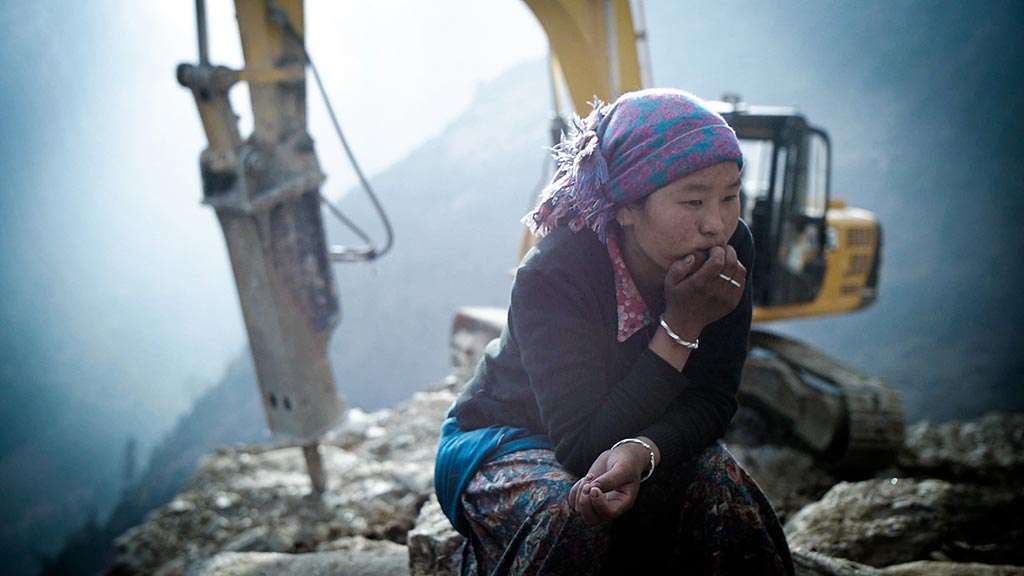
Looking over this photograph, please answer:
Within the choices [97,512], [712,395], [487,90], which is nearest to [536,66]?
[487,90]

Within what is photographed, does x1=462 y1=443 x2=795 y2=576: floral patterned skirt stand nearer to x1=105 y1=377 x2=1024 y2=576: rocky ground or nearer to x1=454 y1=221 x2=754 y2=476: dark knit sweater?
x1=454 y1=221 x2=754 y2=476: dark knit sweater

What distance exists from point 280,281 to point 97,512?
1548 cm

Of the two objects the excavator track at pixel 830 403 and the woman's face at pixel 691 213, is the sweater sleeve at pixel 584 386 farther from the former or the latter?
the excavator track at pixel 830 403

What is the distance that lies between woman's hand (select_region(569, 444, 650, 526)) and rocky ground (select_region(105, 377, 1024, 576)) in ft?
2.51

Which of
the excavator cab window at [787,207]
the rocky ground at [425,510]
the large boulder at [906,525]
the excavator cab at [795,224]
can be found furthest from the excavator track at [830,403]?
the large boulder at [906,525]

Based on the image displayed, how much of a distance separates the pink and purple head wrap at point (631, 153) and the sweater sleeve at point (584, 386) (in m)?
0.17

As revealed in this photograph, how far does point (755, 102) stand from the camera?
1115 inches

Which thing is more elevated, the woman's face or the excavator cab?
the woman's face

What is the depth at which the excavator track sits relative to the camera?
173 inches

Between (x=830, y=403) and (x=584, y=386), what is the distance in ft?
13.5

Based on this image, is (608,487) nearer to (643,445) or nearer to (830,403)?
(643,445)

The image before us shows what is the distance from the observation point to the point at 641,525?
1289 mm

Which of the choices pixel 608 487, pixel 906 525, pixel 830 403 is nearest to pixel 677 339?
pixel 608 487

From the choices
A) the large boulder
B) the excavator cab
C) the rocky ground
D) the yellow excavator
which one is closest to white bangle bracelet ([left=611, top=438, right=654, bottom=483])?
the rocky ground
